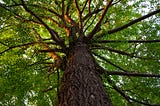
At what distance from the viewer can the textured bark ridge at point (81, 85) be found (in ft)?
10.4

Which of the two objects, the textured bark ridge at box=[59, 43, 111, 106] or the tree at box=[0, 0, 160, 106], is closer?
the textured bark ridge at box=[59, 43, 111, 106]

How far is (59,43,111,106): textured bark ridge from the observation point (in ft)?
10.4

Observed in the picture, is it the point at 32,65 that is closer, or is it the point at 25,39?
the point at 25,39

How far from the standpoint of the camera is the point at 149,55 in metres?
5.61

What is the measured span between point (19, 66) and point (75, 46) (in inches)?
46.5

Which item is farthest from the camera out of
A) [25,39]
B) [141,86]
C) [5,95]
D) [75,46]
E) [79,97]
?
[5,95]

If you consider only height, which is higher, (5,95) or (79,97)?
(79,97)

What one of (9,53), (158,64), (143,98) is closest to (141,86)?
(143,98)

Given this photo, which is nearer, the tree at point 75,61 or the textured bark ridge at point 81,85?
the textured bark ridge at point 81,85

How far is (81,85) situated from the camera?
354 cm

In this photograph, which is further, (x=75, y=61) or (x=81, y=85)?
(x=75, y=61)

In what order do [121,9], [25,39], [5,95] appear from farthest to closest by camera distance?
1. [121,9]
2. [5,95]
3. [25,39]

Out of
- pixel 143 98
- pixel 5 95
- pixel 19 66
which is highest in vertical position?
pixel 19 66

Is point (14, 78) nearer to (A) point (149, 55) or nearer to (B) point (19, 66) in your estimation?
(B) point (19, 66)
